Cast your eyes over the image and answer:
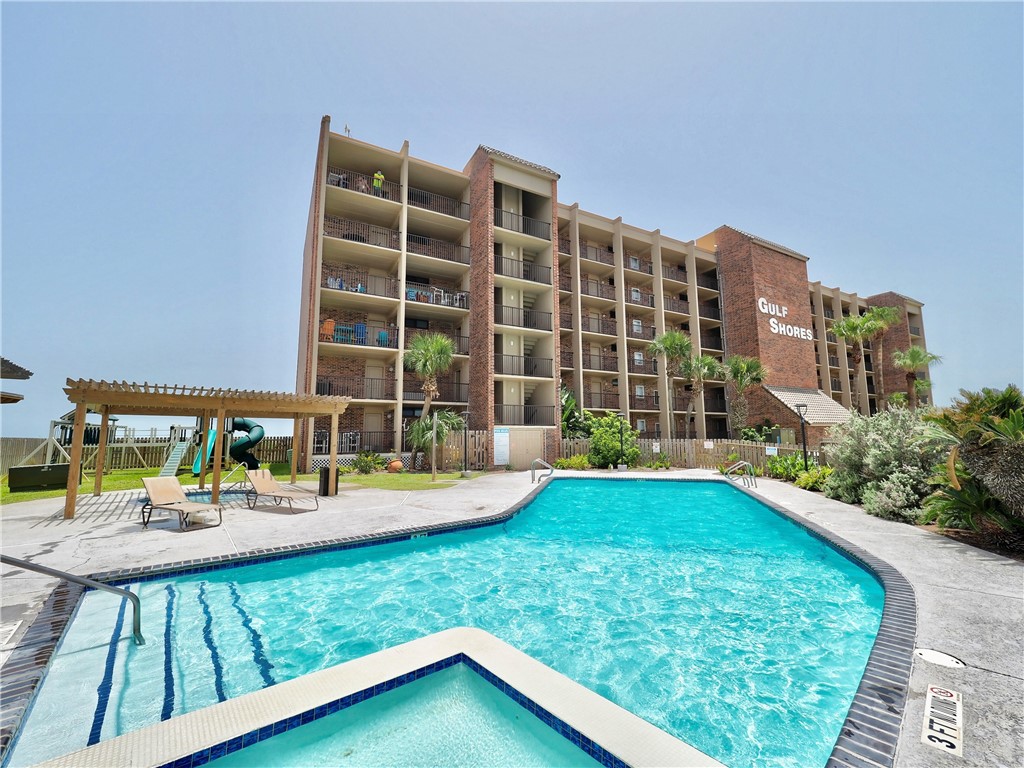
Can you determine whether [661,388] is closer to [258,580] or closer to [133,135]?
[258,580]

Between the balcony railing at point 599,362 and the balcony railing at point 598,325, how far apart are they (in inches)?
61.3

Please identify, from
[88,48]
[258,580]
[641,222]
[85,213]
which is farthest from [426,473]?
[85,213]

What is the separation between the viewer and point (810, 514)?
8992 mm

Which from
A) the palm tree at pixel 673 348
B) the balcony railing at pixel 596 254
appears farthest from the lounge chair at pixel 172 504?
the balcony railing at pixel 596 254

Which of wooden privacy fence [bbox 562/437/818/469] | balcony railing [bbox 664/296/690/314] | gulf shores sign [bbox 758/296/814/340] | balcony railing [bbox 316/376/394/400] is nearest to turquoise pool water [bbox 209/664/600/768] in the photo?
wooden privacy fence [bbox 562/437/818/469]

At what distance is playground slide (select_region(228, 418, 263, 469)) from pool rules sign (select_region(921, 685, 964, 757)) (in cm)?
2136

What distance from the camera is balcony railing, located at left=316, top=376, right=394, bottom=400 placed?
19516mm

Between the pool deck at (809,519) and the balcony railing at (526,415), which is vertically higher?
the balcony railing at (526,415)

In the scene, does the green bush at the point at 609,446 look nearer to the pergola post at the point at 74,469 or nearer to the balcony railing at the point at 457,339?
the balcony railing at the point at 457,339

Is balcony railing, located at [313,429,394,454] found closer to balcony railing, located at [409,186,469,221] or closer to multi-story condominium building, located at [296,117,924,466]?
multi-story condominium building, located at [296,117,924,466]

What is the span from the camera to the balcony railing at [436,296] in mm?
20969

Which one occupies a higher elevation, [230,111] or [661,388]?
[230,111]

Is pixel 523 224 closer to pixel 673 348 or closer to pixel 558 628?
pixel 673 348

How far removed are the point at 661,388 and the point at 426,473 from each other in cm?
1703
